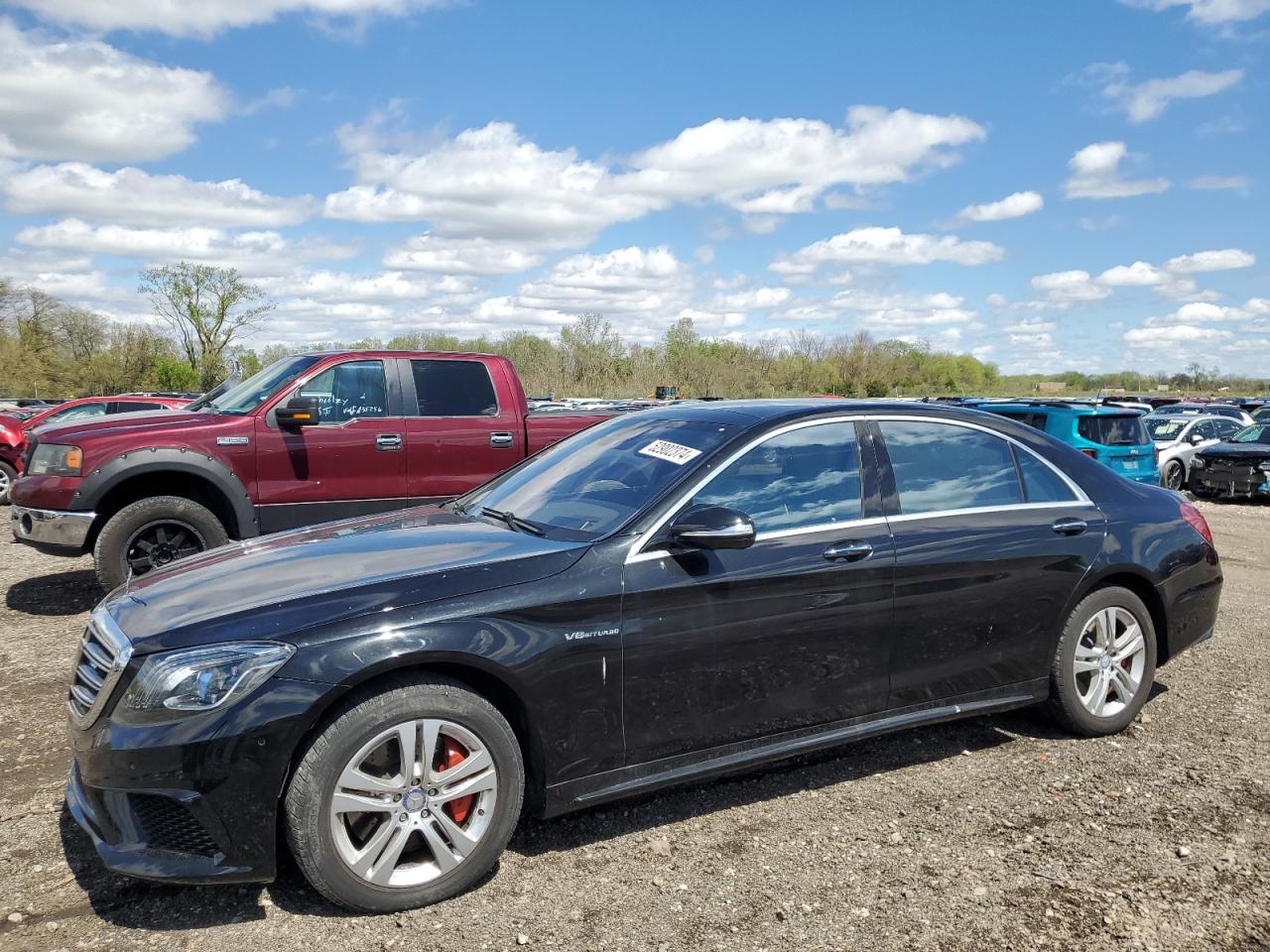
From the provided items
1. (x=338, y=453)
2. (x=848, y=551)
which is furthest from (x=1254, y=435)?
(x=848, y=551)

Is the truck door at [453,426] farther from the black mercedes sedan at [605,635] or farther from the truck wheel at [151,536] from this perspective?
the black mercedes sedan at [605,635]

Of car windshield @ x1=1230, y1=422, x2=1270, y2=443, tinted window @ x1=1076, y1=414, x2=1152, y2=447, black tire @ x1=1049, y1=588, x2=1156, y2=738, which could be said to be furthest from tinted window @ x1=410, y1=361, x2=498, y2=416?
car windshield @ x1=1230, y1=422, x2=1270, y2=443

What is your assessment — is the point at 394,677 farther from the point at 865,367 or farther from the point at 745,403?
the point at 865,367

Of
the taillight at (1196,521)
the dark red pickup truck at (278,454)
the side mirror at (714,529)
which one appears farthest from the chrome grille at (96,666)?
the taillight at (1196,521)

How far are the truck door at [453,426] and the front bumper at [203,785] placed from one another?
495 centimetres

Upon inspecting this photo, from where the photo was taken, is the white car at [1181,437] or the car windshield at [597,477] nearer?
the car windshield at [597,477]

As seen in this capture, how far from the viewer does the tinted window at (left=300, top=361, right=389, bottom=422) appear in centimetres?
773

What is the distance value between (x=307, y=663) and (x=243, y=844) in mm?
577

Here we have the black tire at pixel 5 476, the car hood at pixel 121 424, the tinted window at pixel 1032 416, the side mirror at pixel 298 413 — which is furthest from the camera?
the black tire at pixel 5 476

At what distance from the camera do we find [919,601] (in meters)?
3.99

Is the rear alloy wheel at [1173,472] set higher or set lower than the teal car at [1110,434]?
lower

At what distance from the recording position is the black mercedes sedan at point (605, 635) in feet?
9.60

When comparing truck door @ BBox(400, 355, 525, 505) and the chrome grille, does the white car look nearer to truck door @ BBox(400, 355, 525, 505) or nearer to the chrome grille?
truck door @ BBox(400, 355, 525, 505)

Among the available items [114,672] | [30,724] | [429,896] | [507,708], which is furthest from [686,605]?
[30,724]
